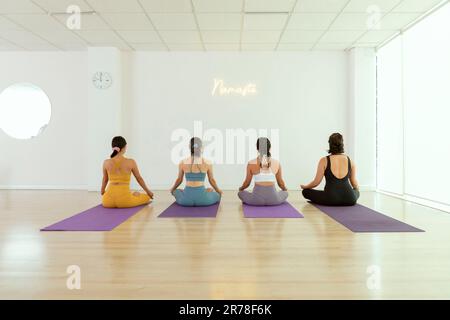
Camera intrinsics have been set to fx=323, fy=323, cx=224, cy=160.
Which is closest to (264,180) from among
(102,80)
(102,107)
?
(102,107)

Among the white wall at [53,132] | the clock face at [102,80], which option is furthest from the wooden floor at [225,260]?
the clock face at [102,80]

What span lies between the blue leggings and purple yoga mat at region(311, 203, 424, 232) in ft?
4.41

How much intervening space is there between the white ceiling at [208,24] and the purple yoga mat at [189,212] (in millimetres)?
2524

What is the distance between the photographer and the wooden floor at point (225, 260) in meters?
1.53

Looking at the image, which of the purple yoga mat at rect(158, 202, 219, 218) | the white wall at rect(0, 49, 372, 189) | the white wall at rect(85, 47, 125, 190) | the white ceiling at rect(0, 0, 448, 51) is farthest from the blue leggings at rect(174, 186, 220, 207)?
the white wall at rect(85, 47, 125, 190)

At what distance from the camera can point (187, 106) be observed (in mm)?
6008

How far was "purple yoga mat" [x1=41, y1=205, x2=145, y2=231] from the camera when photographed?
2855 millimetres

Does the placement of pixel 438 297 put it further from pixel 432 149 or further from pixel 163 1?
pixel 163 1

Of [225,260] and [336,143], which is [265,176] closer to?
[336,143]

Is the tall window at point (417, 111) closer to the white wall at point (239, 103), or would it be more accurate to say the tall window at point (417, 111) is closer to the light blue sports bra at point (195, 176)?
the white wall at point (239, 103)

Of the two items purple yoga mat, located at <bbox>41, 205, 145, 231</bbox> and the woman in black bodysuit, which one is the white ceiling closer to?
the woman in black bodysuit

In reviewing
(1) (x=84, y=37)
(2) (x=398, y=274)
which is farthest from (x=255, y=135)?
(2) (x=398, y=274)

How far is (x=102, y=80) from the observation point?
574cm
